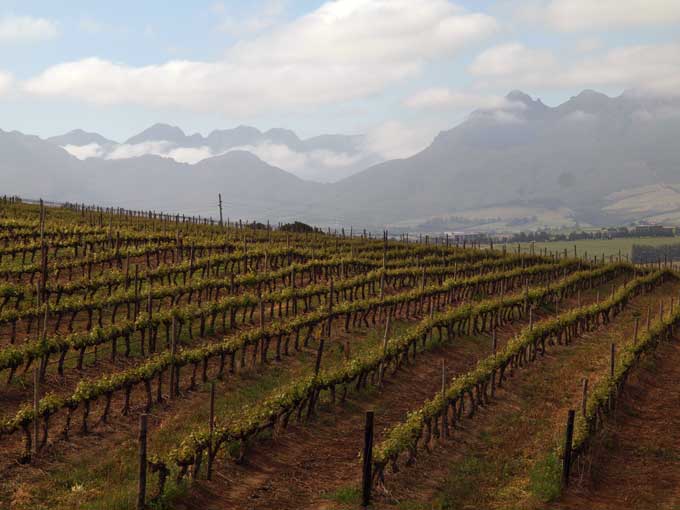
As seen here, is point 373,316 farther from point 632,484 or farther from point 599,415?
point 632,484

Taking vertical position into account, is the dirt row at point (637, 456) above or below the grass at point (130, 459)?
below

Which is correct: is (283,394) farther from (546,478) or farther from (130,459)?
(546,478)

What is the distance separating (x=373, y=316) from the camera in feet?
133

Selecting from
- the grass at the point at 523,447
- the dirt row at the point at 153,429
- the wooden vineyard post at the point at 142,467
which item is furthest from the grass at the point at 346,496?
the wooden vineyard post at the point at 142,467

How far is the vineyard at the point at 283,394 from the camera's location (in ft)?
67.5

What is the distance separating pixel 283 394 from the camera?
2508cm

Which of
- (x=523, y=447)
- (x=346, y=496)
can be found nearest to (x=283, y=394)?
(x=346, y=496)

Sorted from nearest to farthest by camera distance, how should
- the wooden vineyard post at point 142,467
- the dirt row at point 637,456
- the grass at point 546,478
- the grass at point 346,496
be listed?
1. the wooden vineyard post at point 142,467
2. the grass at point 346,496
3. the grass at point 546,478
4. the dirt row at point 637,456

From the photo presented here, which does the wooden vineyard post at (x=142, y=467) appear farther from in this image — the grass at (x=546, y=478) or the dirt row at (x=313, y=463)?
the grass at (x=546, y=478)

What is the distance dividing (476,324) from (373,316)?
661 centimetres

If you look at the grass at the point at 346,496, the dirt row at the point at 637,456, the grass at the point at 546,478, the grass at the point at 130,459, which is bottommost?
the dirt row at the point at 637,456

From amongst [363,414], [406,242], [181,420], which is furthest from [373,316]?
[406,242]

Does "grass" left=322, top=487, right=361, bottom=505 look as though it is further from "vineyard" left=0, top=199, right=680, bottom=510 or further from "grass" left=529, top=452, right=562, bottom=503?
"grass" left=529, top=452, right=562, bottom=503

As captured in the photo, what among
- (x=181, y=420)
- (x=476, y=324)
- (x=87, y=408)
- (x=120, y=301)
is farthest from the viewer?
(x=476, y=324)
